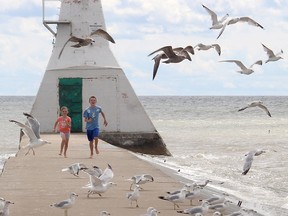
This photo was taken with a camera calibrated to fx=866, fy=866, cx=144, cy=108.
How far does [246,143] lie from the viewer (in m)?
45.7

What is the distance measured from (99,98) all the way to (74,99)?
0.93 meters

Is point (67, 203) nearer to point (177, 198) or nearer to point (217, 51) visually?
point (177, 198)

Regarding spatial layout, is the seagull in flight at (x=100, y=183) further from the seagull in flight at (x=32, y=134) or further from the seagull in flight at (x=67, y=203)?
the seagull in flight at (x=32, y=134)

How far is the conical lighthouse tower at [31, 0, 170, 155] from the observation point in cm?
3219

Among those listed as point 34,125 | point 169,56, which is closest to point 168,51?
point 169,56

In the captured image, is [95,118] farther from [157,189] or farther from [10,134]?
[10,134]

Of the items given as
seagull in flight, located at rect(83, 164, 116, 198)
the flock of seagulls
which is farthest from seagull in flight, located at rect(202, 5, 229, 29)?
seagull in flight, located at rect(83, 164, 116, 198)

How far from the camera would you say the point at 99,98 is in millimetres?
32250

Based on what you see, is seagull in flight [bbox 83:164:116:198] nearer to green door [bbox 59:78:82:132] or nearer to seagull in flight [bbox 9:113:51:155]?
seagull in flight [bbox 9:113:51:155]

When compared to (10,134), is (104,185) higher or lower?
higher

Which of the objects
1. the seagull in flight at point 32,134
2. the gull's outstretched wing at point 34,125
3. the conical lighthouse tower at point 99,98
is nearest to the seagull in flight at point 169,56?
the seagull in flight at point 32,134

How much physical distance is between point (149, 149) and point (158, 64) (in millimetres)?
15960

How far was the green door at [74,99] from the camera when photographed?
32188 millimetres

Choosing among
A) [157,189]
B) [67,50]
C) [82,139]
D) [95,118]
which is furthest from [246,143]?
[157,189]
